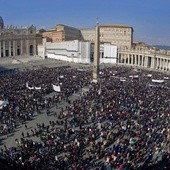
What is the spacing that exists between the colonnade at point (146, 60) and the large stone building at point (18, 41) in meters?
28.5

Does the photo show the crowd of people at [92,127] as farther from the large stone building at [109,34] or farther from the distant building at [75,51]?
the large stone building at [109,34]

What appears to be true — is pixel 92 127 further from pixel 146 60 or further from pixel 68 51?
pixel 68 51

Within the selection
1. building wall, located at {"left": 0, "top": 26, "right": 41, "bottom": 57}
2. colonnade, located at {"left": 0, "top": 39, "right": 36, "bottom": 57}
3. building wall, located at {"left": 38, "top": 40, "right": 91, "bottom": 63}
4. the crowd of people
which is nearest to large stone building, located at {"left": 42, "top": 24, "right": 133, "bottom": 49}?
building wall, located at {"left": 0, "top": 26, "right": 41, "bottom": 57}

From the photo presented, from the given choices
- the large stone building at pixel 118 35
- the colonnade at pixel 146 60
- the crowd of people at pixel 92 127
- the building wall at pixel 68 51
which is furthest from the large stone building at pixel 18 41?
the crowd of people at pixel 92 127

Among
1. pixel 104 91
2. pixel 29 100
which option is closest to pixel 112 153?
pixel 29 100

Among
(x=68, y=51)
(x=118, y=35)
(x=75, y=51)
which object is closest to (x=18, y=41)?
(x=68, y=51)

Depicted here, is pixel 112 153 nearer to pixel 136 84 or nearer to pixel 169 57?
pixel 136 84

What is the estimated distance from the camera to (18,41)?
10019 centimetres

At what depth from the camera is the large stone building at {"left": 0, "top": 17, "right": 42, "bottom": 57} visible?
315 ft

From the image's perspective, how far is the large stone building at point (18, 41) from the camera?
95.9 m

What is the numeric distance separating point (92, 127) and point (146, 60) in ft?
210

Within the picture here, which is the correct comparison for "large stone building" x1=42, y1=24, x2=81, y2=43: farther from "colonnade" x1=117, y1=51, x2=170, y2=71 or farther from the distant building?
"colonnade" x1=117, y1=51, x2=170, y2=71

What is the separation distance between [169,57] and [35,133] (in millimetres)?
60829

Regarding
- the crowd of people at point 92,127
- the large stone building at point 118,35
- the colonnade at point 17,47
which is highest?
the large stone building at point 118,35
